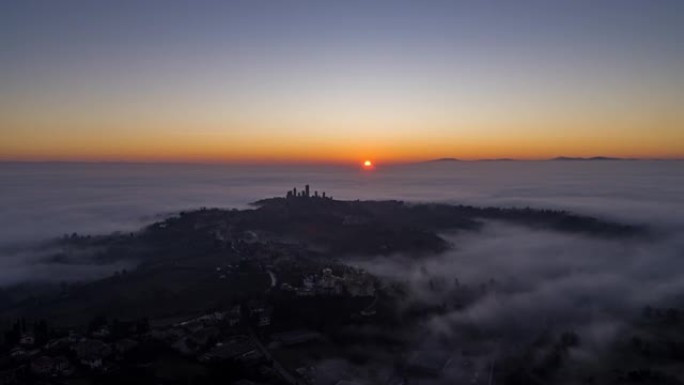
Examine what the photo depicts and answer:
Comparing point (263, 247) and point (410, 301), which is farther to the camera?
point (263, 247)

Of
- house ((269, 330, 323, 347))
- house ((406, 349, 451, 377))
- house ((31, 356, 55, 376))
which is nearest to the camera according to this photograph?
house ((31, 356, 55, 376))

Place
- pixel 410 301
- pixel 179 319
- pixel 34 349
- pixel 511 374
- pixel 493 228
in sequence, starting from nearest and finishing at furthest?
pixel 511 374 < pixel 34 349 < pixel 179 319 < pixel 410 301 < pixel 493 228

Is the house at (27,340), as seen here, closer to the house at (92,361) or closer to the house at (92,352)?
the house at (92,352)

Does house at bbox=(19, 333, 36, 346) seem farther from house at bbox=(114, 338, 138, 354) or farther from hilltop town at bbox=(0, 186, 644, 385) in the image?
house at bbox=(114, 338, 138, 354)

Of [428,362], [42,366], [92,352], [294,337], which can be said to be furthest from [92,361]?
[428,362]

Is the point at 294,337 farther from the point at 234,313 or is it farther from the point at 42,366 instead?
the point at 42,366

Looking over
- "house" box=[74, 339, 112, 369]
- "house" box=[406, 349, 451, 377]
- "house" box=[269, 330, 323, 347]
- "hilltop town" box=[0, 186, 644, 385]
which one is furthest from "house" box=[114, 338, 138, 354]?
"house" box=[406, 349, 451, 377]

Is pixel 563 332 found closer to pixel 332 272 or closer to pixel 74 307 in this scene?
pixel 332 272

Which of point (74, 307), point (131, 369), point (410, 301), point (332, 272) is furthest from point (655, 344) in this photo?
point (74, 307)

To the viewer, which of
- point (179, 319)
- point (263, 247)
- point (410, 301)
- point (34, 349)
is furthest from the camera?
point (263, 247)

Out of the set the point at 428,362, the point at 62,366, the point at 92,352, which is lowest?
the point at 428,362

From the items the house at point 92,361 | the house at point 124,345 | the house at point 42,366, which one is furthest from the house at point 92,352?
the house at point 42,366
